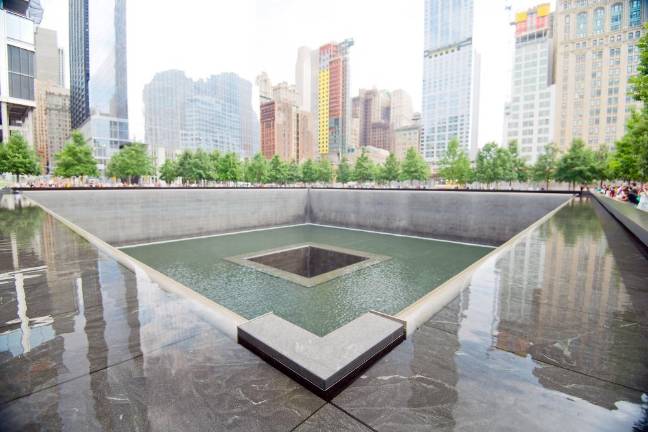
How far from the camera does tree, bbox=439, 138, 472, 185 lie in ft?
→ 126

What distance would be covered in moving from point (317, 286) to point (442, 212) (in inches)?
513

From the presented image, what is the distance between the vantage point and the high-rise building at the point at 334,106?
12462 centimetres

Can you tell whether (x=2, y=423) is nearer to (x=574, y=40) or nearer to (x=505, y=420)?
(x=505, y=420)

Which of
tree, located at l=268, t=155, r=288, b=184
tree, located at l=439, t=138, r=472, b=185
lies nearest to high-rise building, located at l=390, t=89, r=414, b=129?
tree, located at l=268, t=155, r=288, b=184

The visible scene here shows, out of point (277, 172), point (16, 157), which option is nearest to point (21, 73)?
point (16, 157)

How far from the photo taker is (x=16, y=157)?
101ft

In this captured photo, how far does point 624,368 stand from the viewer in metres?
1.91

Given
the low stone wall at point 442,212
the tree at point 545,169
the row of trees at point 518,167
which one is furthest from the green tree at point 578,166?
the low stone wall at point 442,212

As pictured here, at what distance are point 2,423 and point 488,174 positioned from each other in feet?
134

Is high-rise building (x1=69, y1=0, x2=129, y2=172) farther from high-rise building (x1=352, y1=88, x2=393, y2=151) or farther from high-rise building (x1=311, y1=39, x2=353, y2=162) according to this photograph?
high-rise building (x1=352, y1=88, x2=393, y2=151)

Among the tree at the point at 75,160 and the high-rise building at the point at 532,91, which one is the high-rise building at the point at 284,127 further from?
the tree at the point at 75,160

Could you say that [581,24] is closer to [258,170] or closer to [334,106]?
[334,106]

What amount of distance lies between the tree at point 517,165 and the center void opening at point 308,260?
97.9 feet

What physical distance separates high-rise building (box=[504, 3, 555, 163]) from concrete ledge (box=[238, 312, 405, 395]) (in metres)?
86.8
